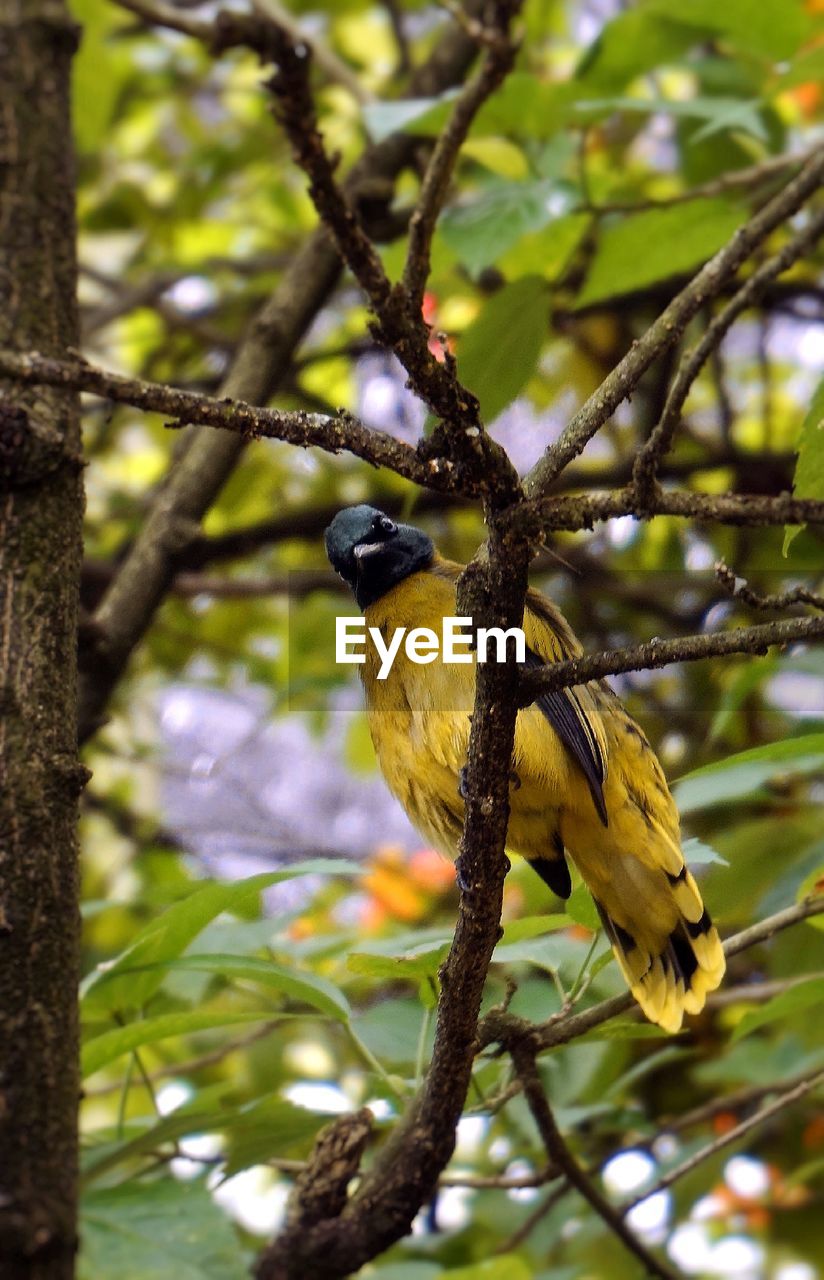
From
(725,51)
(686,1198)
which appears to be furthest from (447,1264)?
(725,51)

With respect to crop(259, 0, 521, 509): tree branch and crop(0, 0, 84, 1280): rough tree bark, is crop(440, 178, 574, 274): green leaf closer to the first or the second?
crop(0, 0, 84, 1280): rough tree bark

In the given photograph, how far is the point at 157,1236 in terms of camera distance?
6.15 ft

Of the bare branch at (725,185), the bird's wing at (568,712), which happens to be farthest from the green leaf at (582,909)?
the bare branch at (725,185)

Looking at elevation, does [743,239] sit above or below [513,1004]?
above

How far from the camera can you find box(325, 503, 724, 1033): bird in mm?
2783

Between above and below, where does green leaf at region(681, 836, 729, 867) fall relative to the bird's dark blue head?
below

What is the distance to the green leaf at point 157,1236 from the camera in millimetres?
1790

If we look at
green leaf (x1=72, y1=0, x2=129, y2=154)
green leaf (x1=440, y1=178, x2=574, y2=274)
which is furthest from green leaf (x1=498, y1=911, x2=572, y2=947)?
green leaf (x1=72, y1=0, x2=129, y2=154)

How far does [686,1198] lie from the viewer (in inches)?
136

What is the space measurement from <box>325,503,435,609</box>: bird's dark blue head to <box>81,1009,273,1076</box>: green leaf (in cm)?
133

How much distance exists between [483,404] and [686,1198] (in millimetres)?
2078

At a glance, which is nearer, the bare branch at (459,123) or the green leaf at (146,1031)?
the bare branch at (459,123)

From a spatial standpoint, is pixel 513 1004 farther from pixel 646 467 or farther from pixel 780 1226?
pixel 780 1226

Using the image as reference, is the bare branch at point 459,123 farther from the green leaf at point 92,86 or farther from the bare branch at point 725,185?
the green leaf at point 92,86
